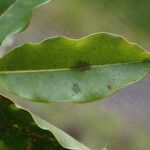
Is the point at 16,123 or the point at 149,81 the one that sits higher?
the point at 16,123

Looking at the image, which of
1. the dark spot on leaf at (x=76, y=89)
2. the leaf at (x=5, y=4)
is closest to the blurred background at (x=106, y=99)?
the leaf at (x=5, y=4)

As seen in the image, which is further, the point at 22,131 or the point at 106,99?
the point at 106,99

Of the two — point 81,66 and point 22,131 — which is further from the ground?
point 81,66

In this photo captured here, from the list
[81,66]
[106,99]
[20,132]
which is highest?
[81,66]

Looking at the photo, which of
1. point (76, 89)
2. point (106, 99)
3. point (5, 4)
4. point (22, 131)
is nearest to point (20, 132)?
point (22, 131)

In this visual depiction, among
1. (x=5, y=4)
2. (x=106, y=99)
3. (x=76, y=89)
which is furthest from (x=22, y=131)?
(x=106, y=99)

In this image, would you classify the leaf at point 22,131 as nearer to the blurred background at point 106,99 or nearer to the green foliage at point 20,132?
the green foliage at point 20,132

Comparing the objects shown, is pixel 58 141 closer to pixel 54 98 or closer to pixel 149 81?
pixel 54 98

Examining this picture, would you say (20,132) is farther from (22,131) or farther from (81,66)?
(81,66)

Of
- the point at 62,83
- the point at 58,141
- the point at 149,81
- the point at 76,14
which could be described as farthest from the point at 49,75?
the point at 76,14
